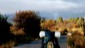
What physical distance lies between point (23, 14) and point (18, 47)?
13614 millimetres

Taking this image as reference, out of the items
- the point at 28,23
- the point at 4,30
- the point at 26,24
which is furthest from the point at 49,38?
the point at 26,24

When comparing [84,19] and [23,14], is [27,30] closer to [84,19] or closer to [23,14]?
[23,14]

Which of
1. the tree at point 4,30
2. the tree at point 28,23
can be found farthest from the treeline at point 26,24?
the tree at point 4,30

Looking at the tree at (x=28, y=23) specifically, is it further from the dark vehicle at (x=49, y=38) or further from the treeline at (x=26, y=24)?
the dark vehicle at (x=49, y=38)

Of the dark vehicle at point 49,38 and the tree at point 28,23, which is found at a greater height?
the dark vehicle at point 49,38

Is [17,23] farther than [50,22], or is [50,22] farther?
[50,22]

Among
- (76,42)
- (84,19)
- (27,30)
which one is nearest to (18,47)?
(76,42)

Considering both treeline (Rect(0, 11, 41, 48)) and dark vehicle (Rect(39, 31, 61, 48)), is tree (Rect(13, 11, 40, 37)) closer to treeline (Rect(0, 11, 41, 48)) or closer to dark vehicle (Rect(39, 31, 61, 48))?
treeline (Rect(0, 11, 41, 48))

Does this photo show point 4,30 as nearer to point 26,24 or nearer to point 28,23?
point 28,23

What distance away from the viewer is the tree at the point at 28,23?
3291cm

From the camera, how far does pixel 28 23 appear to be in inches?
1310

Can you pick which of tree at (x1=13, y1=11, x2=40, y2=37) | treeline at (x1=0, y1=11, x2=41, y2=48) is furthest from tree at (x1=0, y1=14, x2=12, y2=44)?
tree at (x1=13, y1=11, x2=40, y2=37)

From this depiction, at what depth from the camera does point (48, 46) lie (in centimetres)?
945

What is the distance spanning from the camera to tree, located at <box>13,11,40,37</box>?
32.9m
